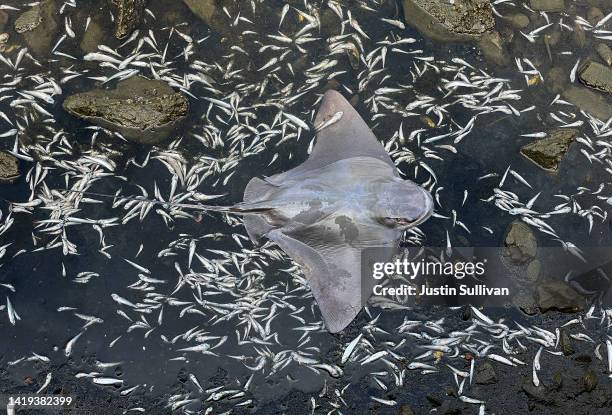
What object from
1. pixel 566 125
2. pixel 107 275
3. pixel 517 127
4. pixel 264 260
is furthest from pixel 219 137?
pixel 566 125

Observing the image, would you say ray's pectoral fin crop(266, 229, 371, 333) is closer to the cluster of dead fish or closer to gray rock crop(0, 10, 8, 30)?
the cluster of dead fish

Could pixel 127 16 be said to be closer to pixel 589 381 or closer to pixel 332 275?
pixel 332 275

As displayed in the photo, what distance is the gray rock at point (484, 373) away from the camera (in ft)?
17.6

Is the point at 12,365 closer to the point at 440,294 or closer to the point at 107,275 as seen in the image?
the point at 107,275

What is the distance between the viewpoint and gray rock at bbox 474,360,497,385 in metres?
5.38

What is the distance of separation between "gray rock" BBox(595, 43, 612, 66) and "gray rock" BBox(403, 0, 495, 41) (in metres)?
1.34

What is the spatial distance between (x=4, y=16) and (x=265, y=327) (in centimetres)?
477

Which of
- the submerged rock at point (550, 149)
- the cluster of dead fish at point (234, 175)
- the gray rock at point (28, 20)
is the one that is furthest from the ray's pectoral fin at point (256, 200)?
the gray rock at point (28, 20)

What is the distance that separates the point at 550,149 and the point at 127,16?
17.0 feet

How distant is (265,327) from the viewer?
5.31 meters

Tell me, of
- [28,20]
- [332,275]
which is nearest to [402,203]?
Result: [332,275]

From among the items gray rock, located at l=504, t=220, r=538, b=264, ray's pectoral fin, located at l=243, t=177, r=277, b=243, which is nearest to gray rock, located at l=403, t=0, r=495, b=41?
gray rock, located at l=504, t=220, r=538, b=264

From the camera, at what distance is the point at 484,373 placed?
5379 mm

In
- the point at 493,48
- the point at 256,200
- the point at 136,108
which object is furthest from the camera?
the point at 493,48
